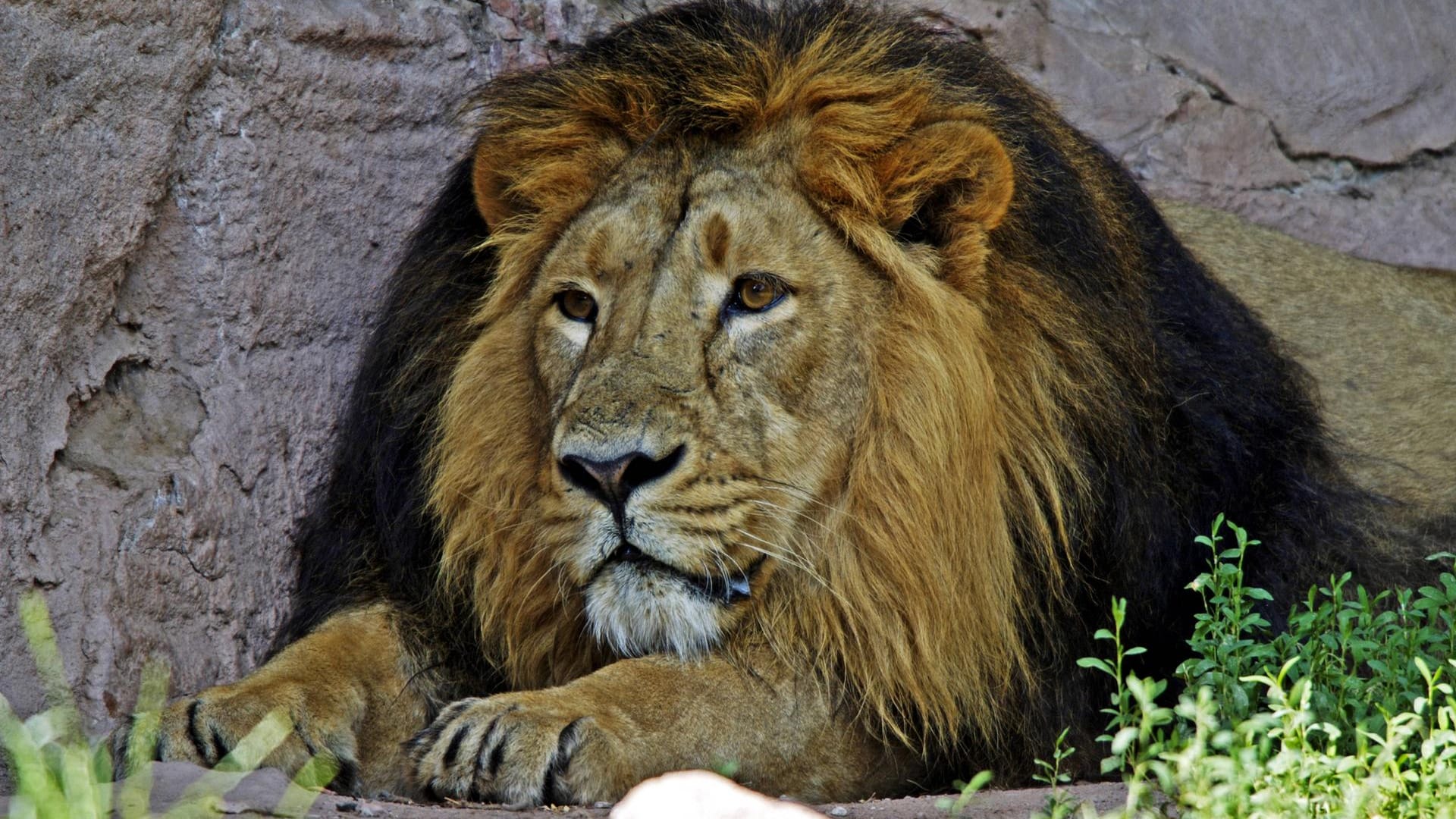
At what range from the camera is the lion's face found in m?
3.21

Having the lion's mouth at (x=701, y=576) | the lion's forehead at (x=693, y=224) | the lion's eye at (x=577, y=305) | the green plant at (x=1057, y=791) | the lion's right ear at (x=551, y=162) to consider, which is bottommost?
the green plant at (x=1057, y=791)

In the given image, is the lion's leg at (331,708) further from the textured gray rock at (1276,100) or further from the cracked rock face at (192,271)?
the textured gray rock at (1276,100)

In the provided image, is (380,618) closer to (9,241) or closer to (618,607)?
(618,607)

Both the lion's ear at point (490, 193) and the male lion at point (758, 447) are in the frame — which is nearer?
the male lion at point (758, 447)

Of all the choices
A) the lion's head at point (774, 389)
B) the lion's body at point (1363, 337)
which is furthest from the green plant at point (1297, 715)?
the lion's body at point (1363, 337)

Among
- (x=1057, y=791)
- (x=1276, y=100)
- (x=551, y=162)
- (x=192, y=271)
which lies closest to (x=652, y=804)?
(x=1057, y=791)

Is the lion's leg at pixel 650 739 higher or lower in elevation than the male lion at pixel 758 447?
lower

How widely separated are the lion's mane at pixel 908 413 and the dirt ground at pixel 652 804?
1.03ft

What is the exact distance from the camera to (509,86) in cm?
393

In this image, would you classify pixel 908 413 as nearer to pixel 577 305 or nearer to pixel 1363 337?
pixel 577 305

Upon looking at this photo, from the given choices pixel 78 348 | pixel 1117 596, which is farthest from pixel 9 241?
pixel 1117 596

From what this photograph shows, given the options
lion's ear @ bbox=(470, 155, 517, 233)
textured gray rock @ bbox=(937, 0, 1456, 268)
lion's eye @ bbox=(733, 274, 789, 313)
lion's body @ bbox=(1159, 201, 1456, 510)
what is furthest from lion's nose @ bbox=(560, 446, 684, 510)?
textured gray rock @ bbox=(937, 0, 1456, 268)

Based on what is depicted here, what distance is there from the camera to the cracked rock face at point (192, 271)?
369cm

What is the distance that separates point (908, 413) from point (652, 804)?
1.14 metres
